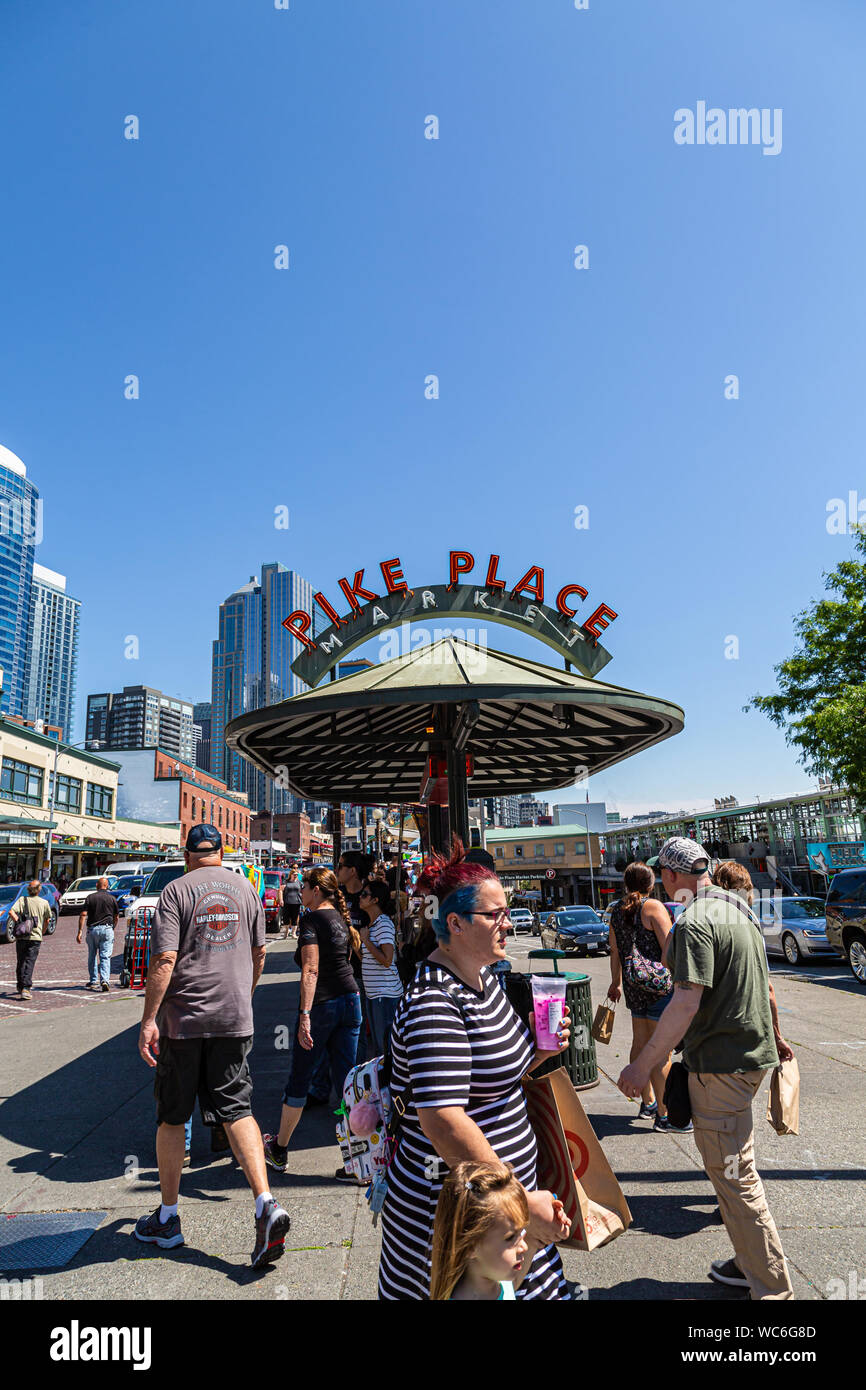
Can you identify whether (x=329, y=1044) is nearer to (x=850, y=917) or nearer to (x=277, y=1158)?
(x=277, y=1158)

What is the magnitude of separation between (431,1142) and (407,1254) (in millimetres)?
352

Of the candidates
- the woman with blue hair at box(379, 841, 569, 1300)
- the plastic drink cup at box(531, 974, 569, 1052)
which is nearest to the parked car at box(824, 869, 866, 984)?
the plastic drink cup at box(531, 974, 569, 1052)

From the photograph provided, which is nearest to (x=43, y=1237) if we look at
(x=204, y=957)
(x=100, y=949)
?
(x=204, y=957)

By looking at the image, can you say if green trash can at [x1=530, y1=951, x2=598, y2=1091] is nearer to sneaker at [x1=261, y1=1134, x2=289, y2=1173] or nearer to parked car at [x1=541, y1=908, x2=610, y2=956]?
sneaker at [x1=261, y1=1134, x2=289, y2=1173]

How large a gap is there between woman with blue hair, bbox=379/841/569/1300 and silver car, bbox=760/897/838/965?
15334 millimetres

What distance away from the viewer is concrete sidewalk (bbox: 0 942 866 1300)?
3434 millimetres

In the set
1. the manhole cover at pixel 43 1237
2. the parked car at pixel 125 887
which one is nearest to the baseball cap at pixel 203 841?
the manhole cover at pixel 43 1237

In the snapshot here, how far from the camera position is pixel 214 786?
3787 inches

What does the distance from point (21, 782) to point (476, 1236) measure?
1978 inches

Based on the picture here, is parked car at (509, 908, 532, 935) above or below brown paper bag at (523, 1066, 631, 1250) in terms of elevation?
below

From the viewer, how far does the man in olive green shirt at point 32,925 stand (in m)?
12.1

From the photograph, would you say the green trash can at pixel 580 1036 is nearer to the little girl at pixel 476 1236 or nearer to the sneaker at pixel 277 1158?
the sneaker at pixel 277 1158
